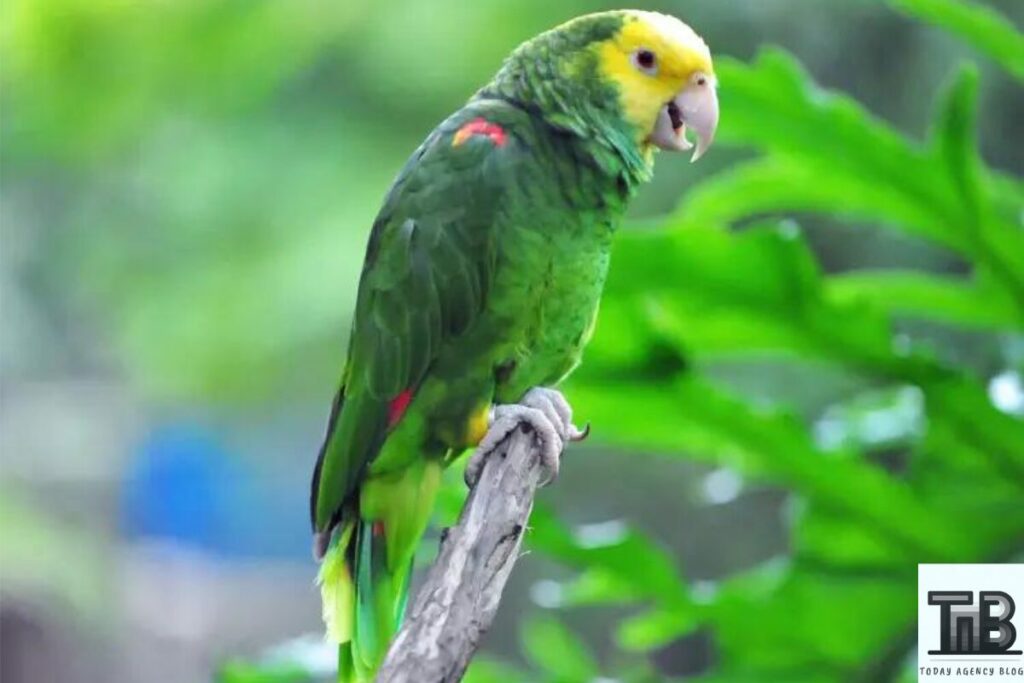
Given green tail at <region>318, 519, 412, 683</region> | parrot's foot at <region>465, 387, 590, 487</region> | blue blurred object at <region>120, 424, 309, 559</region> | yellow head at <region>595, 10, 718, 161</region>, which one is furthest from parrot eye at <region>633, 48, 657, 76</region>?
blue blurred object at <region>120, 424, 309, 559</region>

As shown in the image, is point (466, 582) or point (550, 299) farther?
point (550, 299)

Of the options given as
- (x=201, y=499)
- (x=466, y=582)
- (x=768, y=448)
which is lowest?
(x=466, y=582)

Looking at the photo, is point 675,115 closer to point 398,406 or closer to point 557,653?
point 398,406


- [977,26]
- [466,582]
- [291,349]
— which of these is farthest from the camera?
[291,349]

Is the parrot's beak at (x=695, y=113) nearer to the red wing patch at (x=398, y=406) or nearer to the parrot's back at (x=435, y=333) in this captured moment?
the parrot's back at (x=435, y=333)

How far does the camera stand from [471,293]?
2.30 feet

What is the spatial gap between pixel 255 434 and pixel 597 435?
1.37 meters

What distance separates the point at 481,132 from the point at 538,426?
0.56ft

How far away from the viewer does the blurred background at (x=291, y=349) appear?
99 cm

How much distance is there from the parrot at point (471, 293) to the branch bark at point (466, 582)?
0.29ft

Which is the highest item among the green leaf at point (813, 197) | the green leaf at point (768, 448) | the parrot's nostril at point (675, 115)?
the green leaf at point (813, 197)

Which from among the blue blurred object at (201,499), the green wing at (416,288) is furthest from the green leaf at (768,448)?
the blue blurred object at (201,499)
